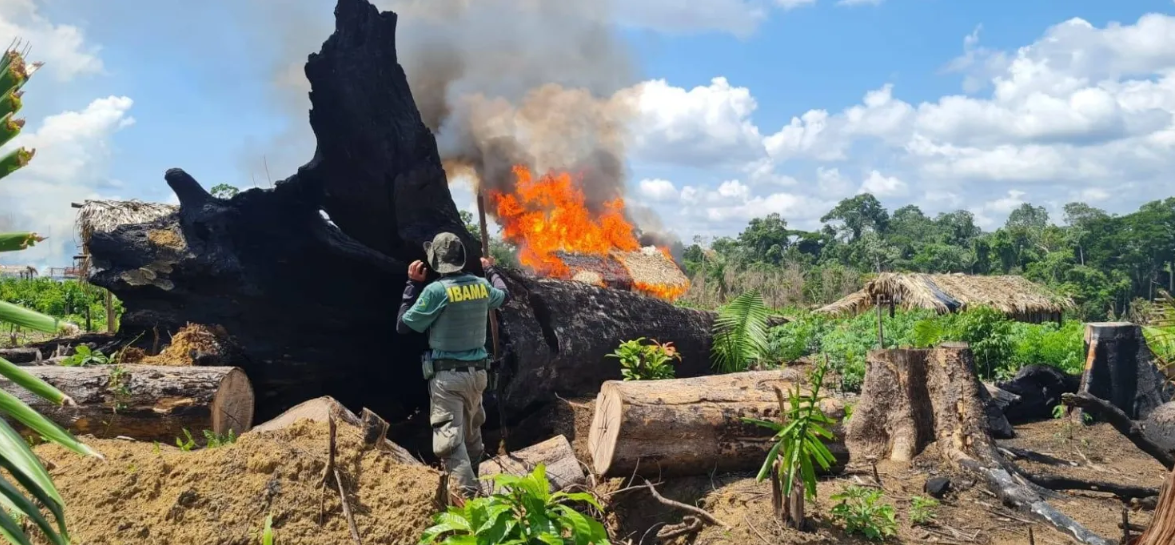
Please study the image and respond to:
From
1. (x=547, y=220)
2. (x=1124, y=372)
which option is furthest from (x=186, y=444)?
(x=547, y=220)

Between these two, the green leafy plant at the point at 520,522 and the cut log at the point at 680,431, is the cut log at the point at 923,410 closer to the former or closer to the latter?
the cut log at the point at 680,431

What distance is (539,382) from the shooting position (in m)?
8.16

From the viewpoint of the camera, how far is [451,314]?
603 centimetres

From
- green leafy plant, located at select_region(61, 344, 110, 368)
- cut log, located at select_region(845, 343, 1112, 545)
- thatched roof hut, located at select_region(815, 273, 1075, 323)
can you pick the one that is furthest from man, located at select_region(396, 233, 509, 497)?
thatched roof hut, located at select_region(815, 273, 1075, 323)

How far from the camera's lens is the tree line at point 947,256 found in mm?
34594

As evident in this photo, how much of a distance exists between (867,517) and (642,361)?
381 centimetres

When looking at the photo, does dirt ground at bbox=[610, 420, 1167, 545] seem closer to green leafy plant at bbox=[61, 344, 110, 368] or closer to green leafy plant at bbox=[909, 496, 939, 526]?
green leafy plant at bbox=[909, 496, 939, 526]

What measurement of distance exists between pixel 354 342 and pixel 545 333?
2.24 meters

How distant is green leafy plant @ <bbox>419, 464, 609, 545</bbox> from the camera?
3320mm

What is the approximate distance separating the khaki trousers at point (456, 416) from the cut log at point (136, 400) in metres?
1.87

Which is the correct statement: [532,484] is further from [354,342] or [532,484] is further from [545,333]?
[354,342]

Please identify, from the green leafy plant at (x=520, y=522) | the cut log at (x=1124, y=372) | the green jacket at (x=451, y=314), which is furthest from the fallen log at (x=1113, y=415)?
the cut log at (x=1124, y=372)

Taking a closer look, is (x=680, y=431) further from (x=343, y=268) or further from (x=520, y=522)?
(x=343, y=268)

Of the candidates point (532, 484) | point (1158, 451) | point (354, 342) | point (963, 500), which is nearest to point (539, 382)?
point (354, 342)
